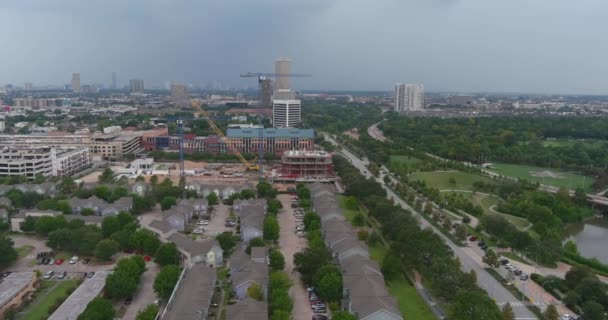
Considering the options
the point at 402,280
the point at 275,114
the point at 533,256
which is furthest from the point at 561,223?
the point at 275,114

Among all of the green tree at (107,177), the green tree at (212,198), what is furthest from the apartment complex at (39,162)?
the green tree at (212,198)

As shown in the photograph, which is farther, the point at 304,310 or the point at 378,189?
the point at 378,189

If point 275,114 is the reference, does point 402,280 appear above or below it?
below

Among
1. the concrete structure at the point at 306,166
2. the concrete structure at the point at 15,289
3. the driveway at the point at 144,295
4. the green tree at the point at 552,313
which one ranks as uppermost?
the concrete structure at the point at 306,166

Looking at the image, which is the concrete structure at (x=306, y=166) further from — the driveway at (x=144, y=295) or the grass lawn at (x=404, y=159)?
the driveway at (x=144, y=295)

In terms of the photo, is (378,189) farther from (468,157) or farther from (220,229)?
(468,157)

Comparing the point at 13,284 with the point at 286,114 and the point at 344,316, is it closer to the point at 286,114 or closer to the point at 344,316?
the point at 344,316

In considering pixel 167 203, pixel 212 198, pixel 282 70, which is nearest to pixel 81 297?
pixel 167 203
